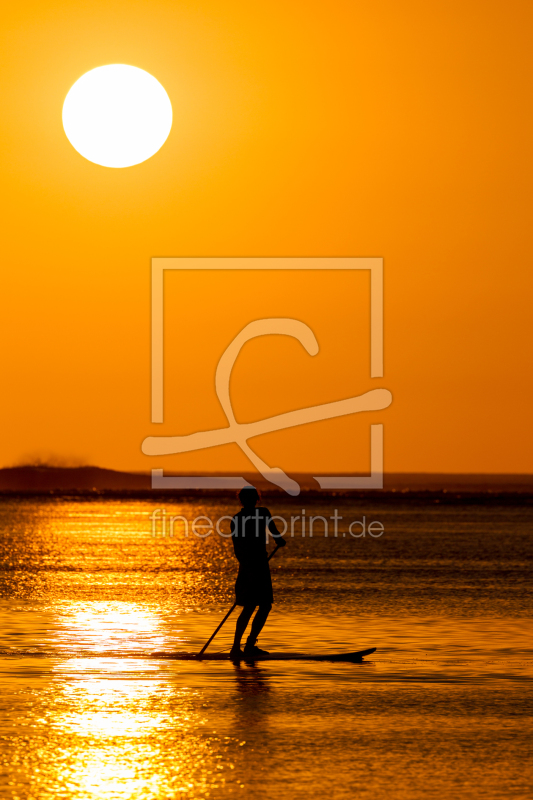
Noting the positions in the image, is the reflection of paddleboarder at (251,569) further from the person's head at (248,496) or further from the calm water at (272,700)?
the calm water at (272,700)

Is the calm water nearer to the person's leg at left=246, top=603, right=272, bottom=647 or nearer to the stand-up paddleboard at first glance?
the stand-up paddleboard

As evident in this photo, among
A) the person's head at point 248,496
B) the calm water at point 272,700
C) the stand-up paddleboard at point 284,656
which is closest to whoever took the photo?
the calm water at point 272,700

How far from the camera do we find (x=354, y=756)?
965 centimetres

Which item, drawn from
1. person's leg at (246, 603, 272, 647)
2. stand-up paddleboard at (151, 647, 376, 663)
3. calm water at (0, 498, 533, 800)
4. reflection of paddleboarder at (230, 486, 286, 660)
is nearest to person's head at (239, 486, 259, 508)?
reflection of paddleboarder at (230, 486, 286, 660)

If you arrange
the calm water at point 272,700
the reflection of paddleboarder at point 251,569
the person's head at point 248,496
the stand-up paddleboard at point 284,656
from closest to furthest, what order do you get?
1. the calm water at point 272,700
2. the stand-up paddleboard at point 284,656
3. the reflection of paddleboarder at point 251,569
4. the person's head at point 248,496

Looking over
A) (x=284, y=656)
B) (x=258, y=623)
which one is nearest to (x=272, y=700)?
(x=284, y=656)

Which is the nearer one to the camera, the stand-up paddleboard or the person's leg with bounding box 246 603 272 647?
the stand-up paddleboard

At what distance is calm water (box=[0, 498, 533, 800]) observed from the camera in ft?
29.2

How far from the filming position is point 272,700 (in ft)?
40.2

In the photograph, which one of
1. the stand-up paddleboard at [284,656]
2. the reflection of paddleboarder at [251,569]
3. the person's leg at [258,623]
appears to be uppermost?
the reflection of paddleboarder at [251,569]

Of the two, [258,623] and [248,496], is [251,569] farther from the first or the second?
[248,496]

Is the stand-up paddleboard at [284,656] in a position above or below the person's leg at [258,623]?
below

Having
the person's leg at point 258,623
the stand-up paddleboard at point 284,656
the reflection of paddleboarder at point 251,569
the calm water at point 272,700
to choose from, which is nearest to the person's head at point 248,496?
Answer: the reflection of paddleboarder at point 251,569

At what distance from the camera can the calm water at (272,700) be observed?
8906 millimetres
